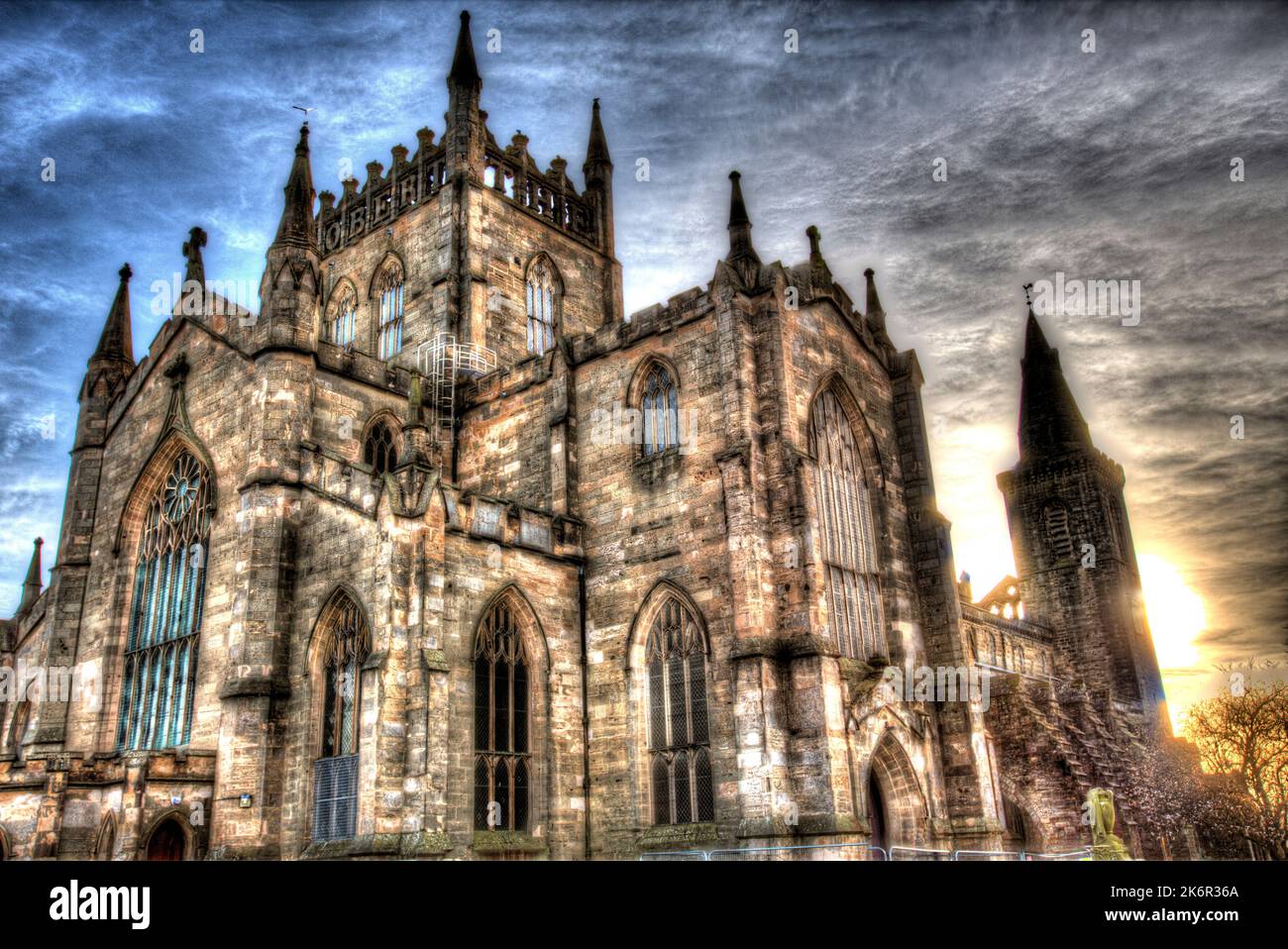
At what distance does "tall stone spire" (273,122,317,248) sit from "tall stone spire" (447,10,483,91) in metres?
9.99

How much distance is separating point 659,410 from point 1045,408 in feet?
110

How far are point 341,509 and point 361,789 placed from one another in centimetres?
596

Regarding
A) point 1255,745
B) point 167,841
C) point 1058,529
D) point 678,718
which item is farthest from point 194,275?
point 1255,745

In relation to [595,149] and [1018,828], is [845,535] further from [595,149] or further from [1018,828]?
[595,149]

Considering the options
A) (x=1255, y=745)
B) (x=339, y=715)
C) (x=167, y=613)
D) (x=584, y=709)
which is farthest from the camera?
(x=1255, y=745)

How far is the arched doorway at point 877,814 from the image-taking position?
20375 millimetres

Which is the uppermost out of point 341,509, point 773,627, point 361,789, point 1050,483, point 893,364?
point 1050,483

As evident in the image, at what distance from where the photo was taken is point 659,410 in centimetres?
2270

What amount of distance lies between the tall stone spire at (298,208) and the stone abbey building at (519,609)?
66 millimetres

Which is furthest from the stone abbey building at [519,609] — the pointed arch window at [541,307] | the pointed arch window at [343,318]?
the pointed arch window at [343,318]

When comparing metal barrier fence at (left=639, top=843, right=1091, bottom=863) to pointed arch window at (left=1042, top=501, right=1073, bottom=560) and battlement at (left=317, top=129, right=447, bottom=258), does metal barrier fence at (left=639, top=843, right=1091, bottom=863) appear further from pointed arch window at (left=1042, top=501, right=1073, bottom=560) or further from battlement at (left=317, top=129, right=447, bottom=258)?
pointed arch window at (left=1042, top=501, right=1073, bottom=560)
